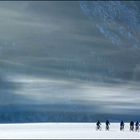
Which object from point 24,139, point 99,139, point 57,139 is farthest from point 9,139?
point 99,139

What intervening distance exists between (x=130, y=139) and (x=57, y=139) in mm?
8823

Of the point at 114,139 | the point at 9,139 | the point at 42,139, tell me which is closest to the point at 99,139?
the point at 114,139

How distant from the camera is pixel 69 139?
60406 millimetres

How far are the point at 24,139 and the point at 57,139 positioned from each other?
12.7 feet

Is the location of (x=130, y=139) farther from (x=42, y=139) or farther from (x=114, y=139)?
(x=42, y=139)

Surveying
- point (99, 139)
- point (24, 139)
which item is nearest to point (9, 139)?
point (24, 139)

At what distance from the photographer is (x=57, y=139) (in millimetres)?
60906

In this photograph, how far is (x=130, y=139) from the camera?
63.1m

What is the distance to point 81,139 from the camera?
61094mm

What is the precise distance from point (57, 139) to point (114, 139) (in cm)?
680

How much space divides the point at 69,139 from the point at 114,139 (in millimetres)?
5662

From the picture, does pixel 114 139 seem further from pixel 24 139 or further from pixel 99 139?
pixel 24 139

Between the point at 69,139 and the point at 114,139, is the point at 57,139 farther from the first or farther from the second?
the point at 114,139

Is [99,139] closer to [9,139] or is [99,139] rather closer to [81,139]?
[81,139]
